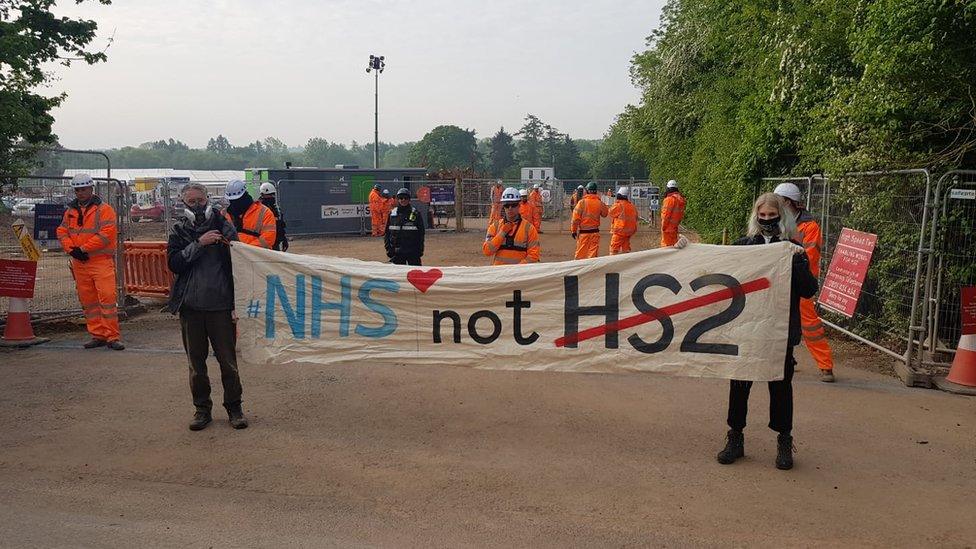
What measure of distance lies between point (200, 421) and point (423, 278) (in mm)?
2313

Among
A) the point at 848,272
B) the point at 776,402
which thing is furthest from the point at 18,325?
the point at 848,272

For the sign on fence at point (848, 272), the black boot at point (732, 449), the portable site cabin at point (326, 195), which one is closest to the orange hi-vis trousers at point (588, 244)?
the sign on fence at point (848, 272)

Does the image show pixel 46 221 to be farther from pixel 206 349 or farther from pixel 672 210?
pixel 672 210

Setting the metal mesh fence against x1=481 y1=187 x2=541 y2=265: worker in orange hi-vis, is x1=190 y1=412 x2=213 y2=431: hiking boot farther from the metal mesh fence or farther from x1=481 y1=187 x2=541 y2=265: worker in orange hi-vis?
the metal mesh fence

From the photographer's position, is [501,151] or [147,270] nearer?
[147,270]

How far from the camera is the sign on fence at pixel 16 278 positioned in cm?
954

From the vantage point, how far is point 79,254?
8.96 meters

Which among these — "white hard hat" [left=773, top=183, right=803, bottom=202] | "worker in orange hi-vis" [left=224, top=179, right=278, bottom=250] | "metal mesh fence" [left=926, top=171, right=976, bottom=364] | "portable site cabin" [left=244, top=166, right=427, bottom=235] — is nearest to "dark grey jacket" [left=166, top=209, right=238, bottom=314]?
"worker in orange hi-vis" [left=224, top=179, right=278, bottom=250]

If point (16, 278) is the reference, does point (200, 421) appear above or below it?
below

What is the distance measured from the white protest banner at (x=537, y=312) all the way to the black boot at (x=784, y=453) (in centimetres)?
46

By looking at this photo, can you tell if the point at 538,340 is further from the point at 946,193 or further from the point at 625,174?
the point at 625,174

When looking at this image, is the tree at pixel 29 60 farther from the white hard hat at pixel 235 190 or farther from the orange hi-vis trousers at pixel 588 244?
the orange hi-vis trousers at pixel 588 244

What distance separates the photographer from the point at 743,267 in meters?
5.40

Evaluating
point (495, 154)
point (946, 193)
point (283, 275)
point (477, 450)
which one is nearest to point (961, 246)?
point (946, 193)
